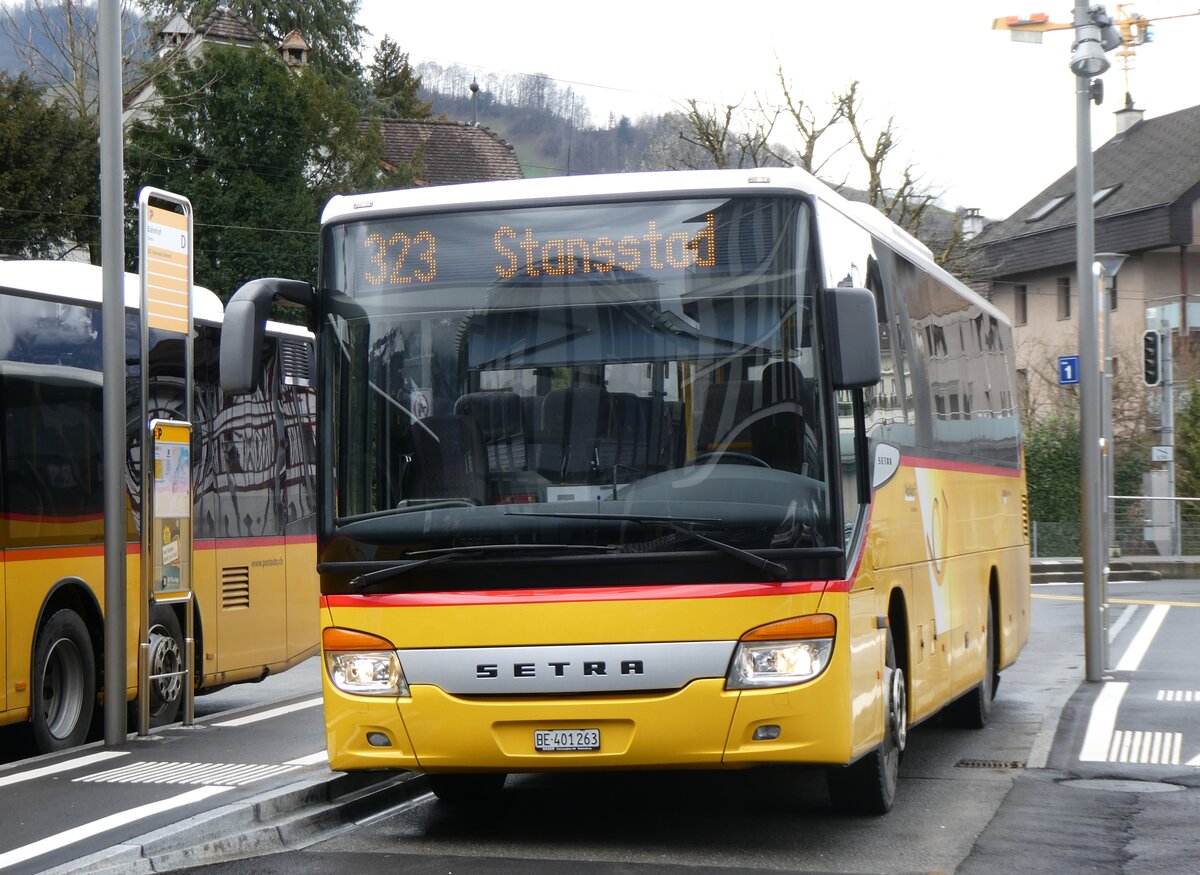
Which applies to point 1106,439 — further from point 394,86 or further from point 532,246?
point 394,86

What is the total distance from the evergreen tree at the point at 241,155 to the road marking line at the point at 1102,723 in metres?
31.9

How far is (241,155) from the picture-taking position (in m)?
45.5

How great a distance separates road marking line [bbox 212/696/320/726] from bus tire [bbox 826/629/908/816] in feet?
16.7

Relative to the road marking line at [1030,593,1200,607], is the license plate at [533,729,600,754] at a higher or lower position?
higher

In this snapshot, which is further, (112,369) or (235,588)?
(235,588)

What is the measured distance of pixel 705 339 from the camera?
25.8 ft

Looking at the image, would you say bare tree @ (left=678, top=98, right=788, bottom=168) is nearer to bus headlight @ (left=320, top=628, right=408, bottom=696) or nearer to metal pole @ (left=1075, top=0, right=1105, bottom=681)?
metal pole @ (left=1075, top=0, right=1105, bottom=681)

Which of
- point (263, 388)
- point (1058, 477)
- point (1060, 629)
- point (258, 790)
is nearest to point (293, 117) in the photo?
point (1058, 477)

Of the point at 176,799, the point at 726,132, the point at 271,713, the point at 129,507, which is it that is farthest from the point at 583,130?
the point at 176,799

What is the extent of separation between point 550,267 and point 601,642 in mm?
1714

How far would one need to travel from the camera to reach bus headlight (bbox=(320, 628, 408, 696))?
7.95 metres

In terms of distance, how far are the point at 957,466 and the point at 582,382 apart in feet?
16.7

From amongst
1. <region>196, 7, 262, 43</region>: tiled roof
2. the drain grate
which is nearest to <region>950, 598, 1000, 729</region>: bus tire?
the drain grate

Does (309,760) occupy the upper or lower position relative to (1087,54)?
lower
